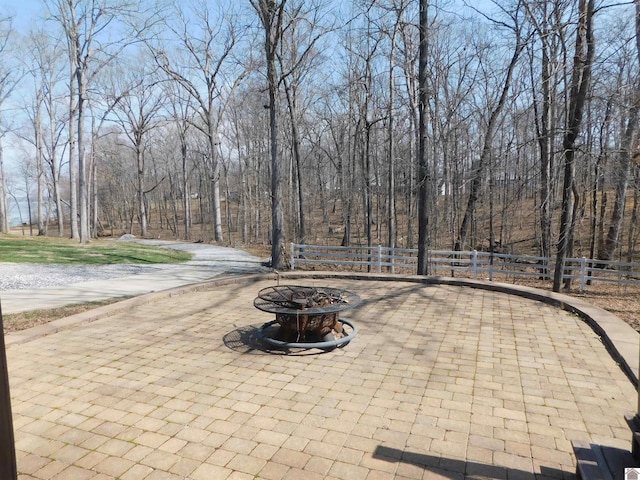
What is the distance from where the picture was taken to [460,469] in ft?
8.02

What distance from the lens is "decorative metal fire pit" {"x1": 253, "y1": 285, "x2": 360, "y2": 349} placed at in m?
4.51

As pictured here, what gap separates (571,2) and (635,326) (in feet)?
23.1

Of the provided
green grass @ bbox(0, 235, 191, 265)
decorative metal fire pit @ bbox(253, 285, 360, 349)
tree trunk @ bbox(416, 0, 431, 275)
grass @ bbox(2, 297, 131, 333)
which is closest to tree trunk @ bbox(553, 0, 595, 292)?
tree trunk @ bbox(416, 0, 431, 275)

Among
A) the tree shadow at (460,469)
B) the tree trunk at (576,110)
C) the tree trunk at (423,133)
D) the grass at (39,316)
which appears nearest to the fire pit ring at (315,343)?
the tree shadow at (460,469)

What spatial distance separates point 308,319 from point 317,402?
1312 mm

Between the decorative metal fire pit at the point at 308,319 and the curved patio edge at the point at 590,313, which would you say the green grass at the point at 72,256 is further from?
the decorative metal fire pit at the point at 308,319

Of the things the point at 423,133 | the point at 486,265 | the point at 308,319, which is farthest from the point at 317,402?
the point at 486,265

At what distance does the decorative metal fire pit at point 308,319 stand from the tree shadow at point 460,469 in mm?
1919

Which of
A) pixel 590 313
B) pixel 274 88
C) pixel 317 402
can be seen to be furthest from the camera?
pixel 274 88

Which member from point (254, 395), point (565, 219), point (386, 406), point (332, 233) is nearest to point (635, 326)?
point (565, 219)

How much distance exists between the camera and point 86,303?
276 inches

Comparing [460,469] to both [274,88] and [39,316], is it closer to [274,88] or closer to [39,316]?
[39,316]

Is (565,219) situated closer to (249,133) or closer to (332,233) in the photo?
(332,233)

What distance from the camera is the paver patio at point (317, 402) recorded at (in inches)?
100
